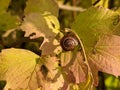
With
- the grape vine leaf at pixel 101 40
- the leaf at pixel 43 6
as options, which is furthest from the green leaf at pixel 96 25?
the leaf at pixel 43 6

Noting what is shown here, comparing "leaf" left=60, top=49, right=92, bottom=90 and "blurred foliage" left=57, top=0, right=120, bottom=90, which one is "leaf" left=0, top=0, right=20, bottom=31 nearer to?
"blurred foliage" left=57, top=0, right=120, bottom=90

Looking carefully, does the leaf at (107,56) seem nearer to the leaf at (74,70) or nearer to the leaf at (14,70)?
the leaf at (74,70)

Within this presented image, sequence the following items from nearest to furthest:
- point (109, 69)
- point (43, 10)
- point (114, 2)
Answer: point (109, 69) < point (43, 10) < point (114, 2)

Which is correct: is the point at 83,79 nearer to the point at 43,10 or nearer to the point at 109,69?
the point at 109,69

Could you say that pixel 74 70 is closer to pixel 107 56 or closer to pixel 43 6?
pixel 107 56

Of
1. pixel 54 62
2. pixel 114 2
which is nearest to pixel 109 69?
pixel 54 62

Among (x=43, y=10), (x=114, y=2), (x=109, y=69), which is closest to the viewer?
(x=109, y=69)
